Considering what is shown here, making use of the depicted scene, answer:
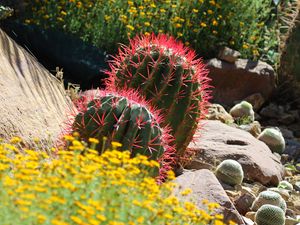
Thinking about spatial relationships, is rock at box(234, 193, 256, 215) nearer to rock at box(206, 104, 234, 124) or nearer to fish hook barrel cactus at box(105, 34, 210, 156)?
fish hook barrel cactus at box(105, 34, 210, 156)

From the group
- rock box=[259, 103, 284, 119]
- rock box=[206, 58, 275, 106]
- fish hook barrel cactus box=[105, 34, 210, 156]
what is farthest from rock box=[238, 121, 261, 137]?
fish hook barrel cactus box=[105, 34, 210, 156]

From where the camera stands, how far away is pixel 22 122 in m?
5.49

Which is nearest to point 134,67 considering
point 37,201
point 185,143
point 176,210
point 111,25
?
point 185,143

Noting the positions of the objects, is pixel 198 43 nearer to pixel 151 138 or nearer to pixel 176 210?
pixel 151 138

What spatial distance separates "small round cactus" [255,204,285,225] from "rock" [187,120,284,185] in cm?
104

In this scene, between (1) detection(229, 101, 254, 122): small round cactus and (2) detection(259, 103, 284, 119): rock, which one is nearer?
(1) detection(229, 101, 254, 122): small round cactus

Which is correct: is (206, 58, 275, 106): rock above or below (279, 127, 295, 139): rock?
above

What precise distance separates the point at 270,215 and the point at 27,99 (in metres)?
1.96

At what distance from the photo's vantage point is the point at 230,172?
20.2ft

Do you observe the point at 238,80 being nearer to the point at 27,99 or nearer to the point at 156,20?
the point at 156,20

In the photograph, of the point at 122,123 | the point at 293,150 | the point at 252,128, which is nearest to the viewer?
the point at 122,123

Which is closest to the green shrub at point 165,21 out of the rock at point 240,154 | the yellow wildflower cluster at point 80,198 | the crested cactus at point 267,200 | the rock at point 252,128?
the rock at point 252,128

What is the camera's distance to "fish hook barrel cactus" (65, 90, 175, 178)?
188 inches

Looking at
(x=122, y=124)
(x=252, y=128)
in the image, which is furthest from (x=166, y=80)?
(x=252, y=128)
